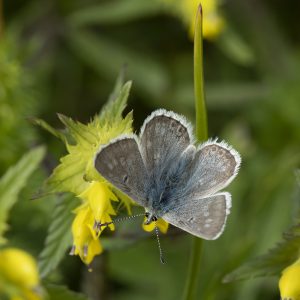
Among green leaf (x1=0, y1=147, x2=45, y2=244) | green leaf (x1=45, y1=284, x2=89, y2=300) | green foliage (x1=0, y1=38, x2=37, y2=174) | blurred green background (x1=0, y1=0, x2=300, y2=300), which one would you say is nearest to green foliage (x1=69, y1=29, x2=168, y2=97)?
blurred green background (x1=0, y1=0, x2=300, y2=300)

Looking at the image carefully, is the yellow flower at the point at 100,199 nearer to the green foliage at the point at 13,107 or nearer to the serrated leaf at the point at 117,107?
the serrated leaf at the point at 117,107

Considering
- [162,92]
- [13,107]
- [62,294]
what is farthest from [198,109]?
[162,92]

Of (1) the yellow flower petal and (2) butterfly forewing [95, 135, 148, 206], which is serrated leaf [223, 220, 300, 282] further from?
(1) the yellow flower petal

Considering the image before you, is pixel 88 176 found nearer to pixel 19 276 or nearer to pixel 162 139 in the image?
pixel 162 139

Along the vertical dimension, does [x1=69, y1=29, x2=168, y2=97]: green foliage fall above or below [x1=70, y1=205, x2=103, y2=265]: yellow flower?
above

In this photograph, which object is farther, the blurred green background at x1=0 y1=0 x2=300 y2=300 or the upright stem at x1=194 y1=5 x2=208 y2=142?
the blurred green background at x1=0 y1=0 x2=300 y2=300

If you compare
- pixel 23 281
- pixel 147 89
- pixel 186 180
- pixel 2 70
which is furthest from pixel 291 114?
pixel 23 281
